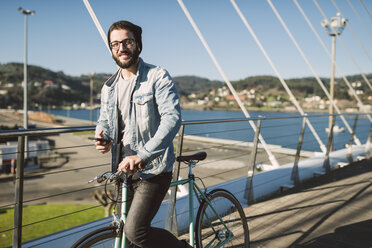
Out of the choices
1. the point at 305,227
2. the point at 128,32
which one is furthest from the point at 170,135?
the point at 305,227

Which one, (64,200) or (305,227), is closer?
(305,227)

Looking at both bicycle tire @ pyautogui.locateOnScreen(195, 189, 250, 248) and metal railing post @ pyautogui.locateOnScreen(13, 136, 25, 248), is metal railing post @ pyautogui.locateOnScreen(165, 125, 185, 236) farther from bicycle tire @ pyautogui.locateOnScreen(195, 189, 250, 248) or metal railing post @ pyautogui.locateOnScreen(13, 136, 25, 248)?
metal railing post @ pyautogui.locateOnScreen(13, 136, 25, 248)

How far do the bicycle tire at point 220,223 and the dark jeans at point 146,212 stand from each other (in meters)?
0.46

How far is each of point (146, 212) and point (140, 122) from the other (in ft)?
1.27

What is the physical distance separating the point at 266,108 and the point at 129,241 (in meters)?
24.3

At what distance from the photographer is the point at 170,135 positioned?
123 cm

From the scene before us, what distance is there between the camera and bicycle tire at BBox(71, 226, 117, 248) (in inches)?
46.6

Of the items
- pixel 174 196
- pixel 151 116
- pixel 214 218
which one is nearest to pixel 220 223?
pixel 214 218

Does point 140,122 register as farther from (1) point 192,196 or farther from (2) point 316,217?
(2) point 316,217

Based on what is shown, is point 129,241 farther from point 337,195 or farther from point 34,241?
point 337,195

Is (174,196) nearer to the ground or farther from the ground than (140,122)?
nearer to the ground

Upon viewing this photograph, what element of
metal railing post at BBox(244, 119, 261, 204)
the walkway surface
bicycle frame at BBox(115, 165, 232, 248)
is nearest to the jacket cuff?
bicycle frame at BBox(115, 165, 232, 248)

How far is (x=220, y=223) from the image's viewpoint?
1986 millimetres

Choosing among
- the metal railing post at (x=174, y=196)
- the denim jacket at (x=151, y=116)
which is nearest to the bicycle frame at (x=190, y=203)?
the denim jacket at (x=151, y=116)
